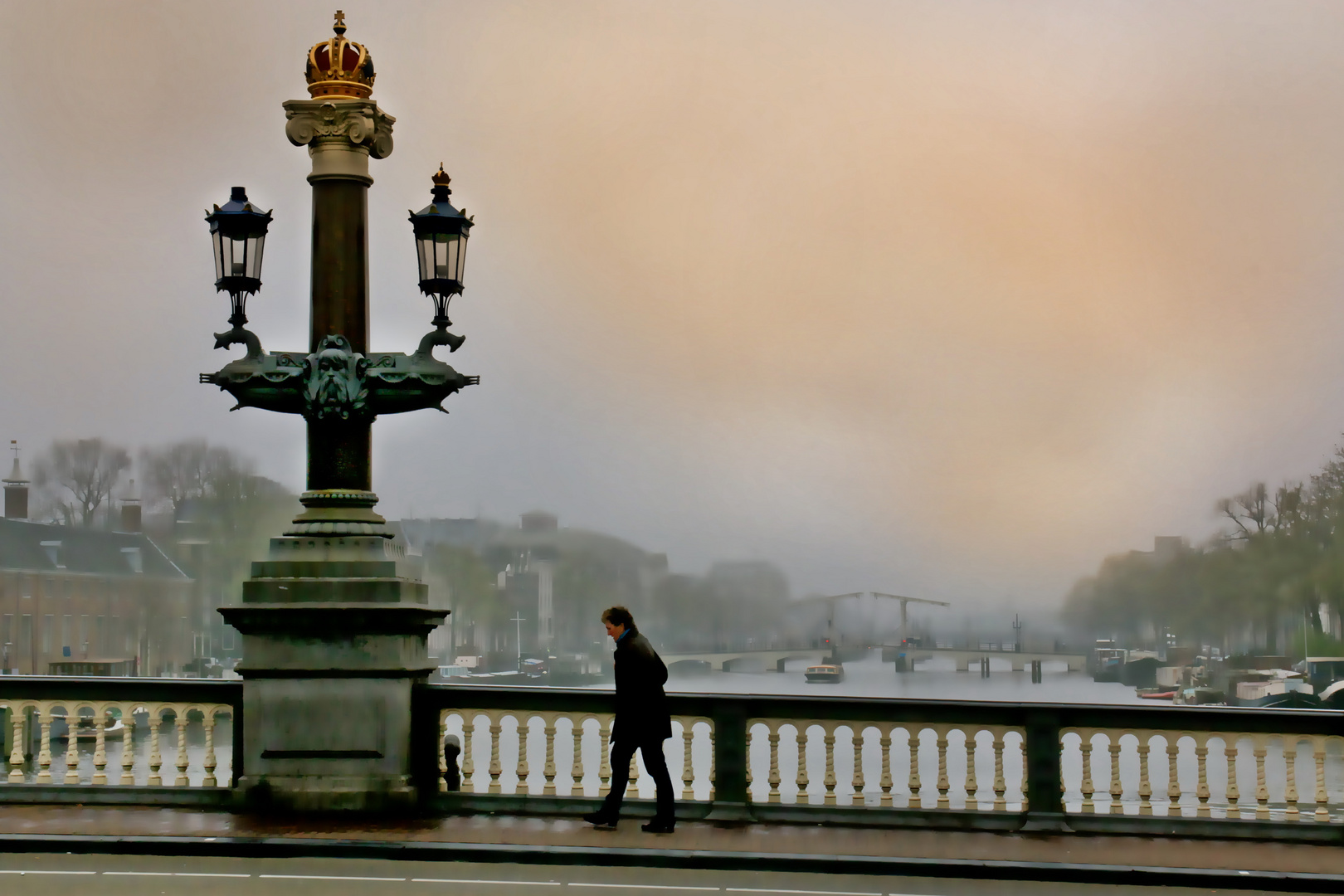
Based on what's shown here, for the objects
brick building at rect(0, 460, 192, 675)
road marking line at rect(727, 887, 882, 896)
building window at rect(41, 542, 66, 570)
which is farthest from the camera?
building window at rect(41, 542, 66, 570)

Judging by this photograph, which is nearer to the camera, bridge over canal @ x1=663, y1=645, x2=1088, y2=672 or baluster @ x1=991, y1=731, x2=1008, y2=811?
baluster @ x1=991, y1=731, x2=1008, y2=811

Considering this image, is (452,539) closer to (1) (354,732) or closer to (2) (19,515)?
(2) (19,515)

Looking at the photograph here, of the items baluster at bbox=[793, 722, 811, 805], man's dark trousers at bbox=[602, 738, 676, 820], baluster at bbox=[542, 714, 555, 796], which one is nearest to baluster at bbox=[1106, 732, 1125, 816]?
baluster at bbox=[793, 722, 811, 805]

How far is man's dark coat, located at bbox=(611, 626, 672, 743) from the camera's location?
1162cm

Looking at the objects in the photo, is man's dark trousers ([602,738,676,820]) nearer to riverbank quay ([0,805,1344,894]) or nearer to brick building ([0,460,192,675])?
riverbank quay ([0,805,1344,894])

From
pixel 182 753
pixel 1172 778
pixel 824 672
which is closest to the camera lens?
pixel 1172 778

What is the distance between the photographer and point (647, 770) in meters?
11.7

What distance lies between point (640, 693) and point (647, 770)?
1.96 feet

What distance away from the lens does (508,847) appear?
35.5 feet

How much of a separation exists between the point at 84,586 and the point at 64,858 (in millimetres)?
75565

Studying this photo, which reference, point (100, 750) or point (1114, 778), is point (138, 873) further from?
point (1114, 778)

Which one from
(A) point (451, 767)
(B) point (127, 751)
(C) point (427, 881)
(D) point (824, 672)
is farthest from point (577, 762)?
(D) point (824, 672)

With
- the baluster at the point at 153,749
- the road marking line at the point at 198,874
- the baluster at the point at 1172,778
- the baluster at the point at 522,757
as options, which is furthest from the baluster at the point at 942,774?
the baluster at the point at 153,749

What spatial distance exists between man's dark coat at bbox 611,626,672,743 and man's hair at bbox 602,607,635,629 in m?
0.19
